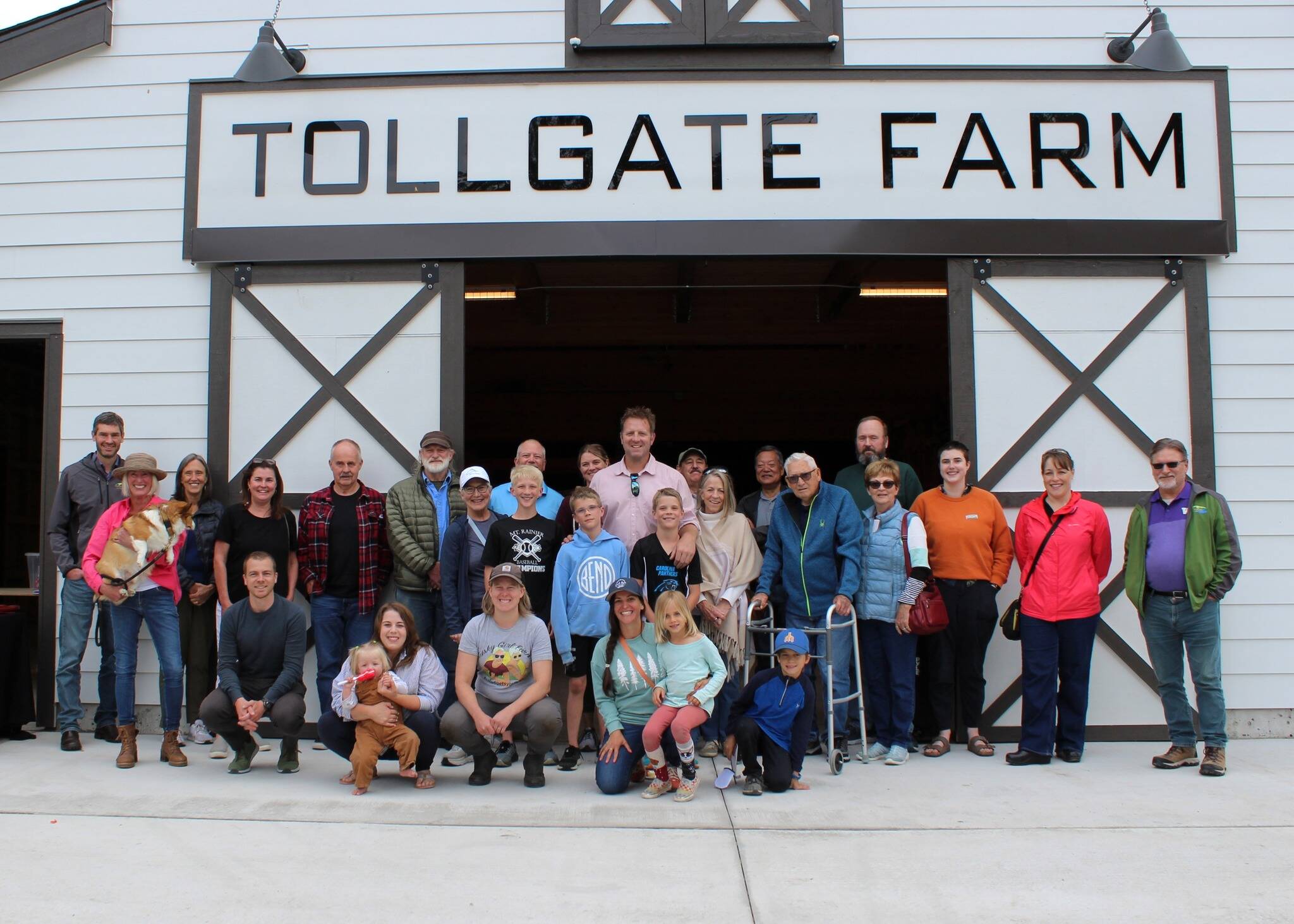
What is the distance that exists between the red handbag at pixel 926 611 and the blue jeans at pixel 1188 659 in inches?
42.8

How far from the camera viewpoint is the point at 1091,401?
21.2 ft

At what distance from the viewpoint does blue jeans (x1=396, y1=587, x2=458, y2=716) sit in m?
6.00

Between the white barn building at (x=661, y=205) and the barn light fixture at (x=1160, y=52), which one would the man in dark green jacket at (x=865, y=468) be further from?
the barn light fixture at (x=1160, y=52)

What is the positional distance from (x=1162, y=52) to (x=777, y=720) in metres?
4.57

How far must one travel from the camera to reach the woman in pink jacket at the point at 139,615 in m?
5.61

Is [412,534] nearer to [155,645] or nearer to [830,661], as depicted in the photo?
[155,645]

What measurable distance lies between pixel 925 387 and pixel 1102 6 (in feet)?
22.7

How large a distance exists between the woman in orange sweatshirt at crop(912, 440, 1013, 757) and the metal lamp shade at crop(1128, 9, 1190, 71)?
103 inches

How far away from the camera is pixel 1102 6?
6676 mm

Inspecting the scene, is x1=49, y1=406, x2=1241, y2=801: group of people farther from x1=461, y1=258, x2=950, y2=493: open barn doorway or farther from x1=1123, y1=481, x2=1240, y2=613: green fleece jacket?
x1=461, y1=258, x2=950, y2=493: open barn doorway

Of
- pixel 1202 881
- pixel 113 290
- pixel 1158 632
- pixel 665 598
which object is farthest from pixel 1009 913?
pixel 113 290

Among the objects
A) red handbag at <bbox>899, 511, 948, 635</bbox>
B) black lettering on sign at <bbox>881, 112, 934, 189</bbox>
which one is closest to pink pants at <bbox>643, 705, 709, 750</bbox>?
red handbag at <bbox>899, 511, 948, 635</bbox>

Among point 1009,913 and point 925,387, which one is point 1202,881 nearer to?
point 1009,913

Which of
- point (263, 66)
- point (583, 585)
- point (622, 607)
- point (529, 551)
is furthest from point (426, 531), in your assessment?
→ point (263, 66)
